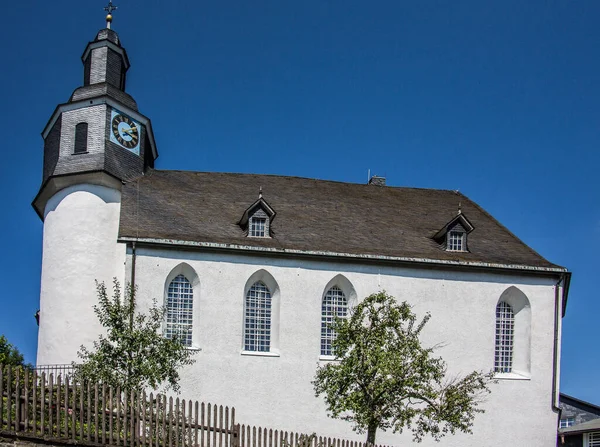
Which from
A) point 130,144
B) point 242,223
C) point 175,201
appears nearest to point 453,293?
point 242,223

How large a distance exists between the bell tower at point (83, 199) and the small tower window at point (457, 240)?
1269 cm

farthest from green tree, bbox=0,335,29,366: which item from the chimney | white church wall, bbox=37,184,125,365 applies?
the chimney

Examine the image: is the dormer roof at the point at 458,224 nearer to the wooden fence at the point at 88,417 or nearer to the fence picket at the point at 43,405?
the wooden fence at the point at 88,417

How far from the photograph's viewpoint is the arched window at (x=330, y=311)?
34375 mm

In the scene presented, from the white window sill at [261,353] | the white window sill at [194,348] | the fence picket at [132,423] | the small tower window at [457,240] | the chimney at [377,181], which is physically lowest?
the fence picket at [132,423]

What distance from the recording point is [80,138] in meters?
36.1

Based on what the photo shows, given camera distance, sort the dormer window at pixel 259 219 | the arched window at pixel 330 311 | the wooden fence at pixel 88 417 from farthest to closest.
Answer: the dormer window at pixel 259 219 → the arched window at pixel 330 311 → the wooden fence at pixel 88 417

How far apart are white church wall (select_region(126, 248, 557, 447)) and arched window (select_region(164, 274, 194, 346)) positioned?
356 mm

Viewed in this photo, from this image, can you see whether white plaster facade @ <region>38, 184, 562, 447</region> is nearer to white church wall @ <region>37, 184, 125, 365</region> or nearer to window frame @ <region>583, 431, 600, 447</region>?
white church wall @ <region>37, 184, 125, 365</region>

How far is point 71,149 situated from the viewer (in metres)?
35.9

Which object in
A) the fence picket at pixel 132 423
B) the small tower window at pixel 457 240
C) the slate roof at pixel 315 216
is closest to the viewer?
the fence picket at pixel 132 423

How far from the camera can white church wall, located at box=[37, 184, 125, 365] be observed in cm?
3343

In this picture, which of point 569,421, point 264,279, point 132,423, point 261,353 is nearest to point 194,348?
point 261,353

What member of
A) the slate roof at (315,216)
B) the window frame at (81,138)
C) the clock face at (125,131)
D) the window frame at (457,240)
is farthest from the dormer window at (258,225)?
the window frame at (457,240)
